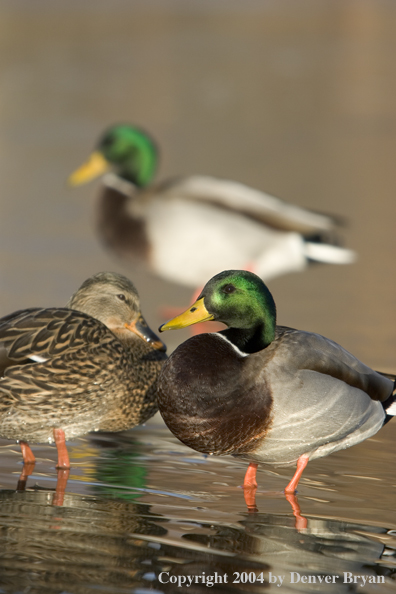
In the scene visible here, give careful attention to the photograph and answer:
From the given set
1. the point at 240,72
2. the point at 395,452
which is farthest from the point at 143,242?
the point at 240,72

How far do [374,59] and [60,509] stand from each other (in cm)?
1893

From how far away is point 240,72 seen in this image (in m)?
19.7

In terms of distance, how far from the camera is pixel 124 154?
8.87 meters

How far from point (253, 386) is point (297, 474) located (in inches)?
18.6

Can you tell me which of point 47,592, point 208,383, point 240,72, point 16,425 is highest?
point 240,72

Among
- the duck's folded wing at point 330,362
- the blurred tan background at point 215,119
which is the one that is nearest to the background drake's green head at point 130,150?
the blurred tan background at point 215,119

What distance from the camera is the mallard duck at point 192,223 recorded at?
321 inches

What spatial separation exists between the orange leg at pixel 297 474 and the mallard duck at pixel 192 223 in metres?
4.29

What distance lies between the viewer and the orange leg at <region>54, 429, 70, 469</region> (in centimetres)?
406

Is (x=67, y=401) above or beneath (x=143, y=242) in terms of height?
beneath

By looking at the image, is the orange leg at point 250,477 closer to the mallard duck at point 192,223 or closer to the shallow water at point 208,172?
the shallow water at point 208,172

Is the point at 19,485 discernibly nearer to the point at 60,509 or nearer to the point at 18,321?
the point at 60,509

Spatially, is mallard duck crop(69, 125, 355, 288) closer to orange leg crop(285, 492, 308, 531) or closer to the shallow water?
the shallow water

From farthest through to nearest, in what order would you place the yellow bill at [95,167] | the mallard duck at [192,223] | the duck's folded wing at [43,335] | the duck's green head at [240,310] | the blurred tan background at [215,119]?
the yellow bill at [95,167], the blurred tan background at [215,119], the mallard duck at [192,223], the duck's folded wing at [43,335], the duck's green head at [240,310]
